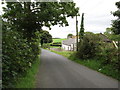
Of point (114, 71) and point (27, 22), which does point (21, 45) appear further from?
point (27, 22)

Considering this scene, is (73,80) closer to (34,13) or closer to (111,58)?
(111,58)

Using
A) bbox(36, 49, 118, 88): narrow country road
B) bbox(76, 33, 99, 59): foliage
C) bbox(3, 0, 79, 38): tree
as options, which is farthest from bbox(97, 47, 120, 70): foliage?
bbox(3, 0, 79, 38): tree

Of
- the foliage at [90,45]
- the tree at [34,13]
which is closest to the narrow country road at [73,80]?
the foliage at [90,45]

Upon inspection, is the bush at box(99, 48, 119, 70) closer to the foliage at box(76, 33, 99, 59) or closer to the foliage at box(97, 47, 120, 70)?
the foliage at box(97, 47, 120, 70)

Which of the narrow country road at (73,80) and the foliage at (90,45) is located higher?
the foliage at (90,45)

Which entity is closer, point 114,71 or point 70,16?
point 114,71

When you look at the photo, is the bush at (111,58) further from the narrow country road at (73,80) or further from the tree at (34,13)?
the tree at (34,13)

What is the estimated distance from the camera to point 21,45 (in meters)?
9.73

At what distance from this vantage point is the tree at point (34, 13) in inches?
701

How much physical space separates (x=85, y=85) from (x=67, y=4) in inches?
503

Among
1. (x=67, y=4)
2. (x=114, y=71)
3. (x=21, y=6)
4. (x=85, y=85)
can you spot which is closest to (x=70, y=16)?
(x=67, y=4)

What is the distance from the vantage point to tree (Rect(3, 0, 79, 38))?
701 inches

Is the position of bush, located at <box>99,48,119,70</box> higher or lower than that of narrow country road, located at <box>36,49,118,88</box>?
higher

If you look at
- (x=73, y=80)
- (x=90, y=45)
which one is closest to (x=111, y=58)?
(x=90, y=45)
